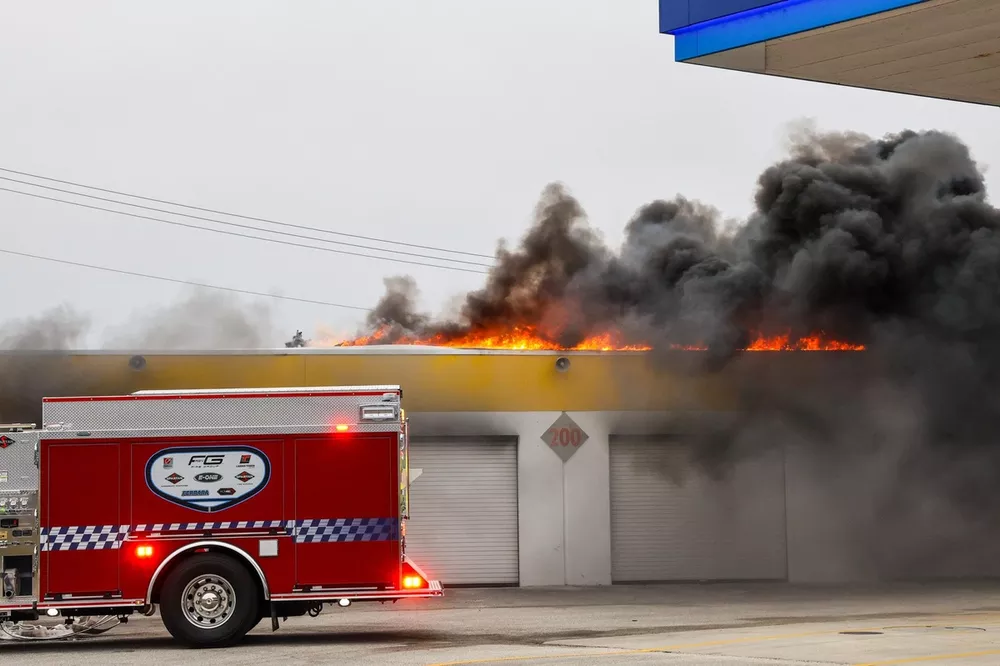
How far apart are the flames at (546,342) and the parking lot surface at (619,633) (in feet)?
14.0

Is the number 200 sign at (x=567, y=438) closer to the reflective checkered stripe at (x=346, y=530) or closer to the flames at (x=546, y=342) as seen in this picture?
the flames at (x=546, y=342)

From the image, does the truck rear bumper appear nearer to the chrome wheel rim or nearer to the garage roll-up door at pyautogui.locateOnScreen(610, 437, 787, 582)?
the chrome wheel rim

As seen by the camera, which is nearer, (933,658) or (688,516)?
(933,658)

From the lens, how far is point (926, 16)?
1123cm

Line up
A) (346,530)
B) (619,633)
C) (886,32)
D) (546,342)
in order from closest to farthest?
1. (886,32)
2. (346,530)
3. (619,633)
4. (546,342)

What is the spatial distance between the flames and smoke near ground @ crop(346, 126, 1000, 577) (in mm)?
156

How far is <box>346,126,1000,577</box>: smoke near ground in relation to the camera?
800 inches

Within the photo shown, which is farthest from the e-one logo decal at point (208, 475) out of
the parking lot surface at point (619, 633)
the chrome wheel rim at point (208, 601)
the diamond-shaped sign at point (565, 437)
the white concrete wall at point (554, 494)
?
the diamond-shaped sign at point (565, 437)

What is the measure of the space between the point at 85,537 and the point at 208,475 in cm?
139

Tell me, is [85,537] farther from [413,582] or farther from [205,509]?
[413,582]

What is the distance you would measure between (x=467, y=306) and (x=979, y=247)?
9750mm

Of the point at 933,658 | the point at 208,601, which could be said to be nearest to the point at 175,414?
the point at 208,601

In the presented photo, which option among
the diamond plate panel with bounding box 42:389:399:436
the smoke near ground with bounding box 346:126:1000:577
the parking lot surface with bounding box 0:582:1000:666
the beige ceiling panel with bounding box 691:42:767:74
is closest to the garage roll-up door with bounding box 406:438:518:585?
the parking lot surface with bounding box 0:582:1000:666

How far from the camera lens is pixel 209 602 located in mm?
12523
